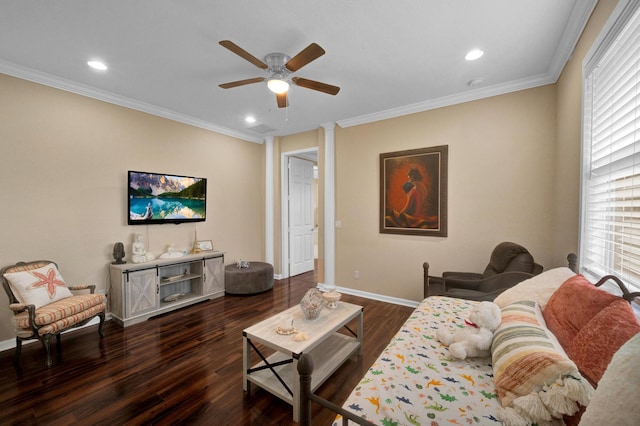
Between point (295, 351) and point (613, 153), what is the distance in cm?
233

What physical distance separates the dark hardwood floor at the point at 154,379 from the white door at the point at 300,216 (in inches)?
86.6

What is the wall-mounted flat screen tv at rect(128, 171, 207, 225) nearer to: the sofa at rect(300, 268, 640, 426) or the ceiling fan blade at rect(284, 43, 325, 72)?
the ceiling fan blade at rect(284, 43, 325, 72)

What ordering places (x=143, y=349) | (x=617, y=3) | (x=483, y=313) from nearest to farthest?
(x=617, y=3), (x=483, y=313), (x=143, y=349)

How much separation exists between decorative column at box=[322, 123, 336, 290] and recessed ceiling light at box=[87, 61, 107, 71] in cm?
281

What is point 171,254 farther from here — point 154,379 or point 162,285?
point 154,379

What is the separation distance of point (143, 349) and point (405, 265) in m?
3.23

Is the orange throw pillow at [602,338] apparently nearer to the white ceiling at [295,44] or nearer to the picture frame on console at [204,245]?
the white ceiling at [295,44]

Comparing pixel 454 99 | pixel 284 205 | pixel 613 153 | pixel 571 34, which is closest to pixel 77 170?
pixel 284 205

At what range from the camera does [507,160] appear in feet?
9.92

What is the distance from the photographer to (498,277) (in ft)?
8.12

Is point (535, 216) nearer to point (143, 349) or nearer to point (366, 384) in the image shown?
point (366, 384)

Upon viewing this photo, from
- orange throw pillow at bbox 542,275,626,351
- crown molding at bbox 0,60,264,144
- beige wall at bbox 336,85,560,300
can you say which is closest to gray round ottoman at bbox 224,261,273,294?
beige wall at bbox 336,85,560,300

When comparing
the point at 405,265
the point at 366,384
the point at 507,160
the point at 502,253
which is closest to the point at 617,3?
the point at 507,160

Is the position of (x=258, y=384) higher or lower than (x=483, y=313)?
lower
